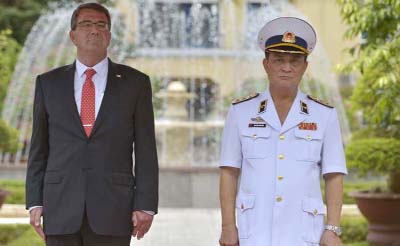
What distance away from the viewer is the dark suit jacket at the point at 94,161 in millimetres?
4410

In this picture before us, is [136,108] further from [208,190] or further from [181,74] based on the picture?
[181,74]

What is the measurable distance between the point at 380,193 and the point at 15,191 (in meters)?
5.96

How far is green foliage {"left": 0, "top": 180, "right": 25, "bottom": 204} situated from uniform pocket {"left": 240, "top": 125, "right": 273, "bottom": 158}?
9.83 metres

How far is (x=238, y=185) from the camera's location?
4227mm

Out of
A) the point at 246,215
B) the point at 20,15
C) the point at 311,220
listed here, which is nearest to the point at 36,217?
the point at 246,215

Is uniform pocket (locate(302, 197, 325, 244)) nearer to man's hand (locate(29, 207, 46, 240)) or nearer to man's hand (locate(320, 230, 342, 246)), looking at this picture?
man's hand (locate(320, 230, 342, 246))

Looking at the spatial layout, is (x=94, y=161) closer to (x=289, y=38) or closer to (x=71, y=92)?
(x=71, y=92)

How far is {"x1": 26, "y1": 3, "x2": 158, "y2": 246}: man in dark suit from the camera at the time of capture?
441 cm

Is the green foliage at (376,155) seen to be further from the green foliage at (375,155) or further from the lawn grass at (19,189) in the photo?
the lawn grass at (19,189)

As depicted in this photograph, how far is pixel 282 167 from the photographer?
3979 mm

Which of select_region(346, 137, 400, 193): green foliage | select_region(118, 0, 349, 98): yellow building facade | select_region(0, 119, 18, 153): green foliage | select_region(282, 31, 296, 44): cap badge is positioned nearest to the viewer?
select_region(282, 31, 296, 44): cap badge

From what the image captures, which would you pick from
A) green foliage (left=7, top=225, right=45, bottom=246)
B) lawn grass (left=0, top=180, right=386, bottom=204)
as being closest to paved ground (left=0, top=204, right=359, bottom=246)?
lawn grass (left=0, top=180, right=386, bottom=204)

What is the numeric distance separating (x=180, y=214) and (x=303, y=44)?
9392 mm

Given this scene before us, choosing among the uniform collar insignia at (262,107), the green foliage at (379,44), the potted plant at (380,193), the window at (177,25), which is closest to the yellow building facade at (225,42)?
the window at (177,25)
